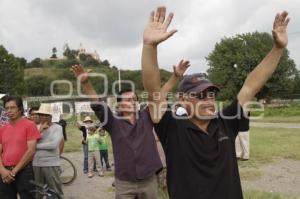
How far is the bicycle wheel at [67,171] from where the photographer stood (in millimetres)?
9759

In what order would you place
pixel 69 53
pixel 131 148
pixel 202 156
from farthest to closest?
pixel 69 53, pixel 131 148, pixel 202 156

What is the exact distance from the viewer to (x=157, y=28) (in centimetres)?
272

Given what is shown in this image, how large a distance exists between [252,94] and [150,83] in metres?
0.79

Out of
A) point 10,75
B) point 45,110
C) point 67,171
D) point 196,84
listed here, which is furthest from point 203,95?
point 10,75

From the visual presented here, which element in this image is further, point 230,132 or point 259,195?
point 259,195

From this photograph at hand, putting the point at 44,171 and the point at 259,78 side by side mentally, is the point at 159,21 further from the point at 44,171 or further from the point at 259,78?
the point at 44,171

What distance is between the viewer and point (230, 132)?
3025 mm

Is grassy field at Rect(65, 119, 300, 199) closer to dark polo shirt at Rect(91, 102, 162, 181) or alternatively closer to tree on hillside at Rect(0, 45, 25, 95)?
dark polo shirt at Rect(91, 102, 162, 181)

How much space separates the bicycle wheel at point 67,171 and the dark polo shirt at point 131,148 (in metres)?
5.36

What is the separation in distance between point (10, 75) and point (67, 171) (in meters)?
53.6

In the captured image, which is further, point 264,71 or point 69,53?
point 69,53

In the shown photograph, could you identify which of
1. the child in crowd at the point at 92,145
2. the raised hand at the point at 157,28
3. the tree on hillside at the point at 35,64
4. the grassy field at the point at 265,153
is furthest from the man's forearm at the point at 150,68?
the tree on hillside at the point at 35,64

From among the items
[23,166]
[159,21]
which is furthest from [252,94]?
[23,166]

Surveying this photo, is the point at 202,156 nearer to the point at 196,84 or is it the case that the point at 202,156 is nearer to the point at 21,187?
the point at 196,84
